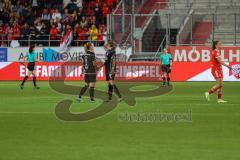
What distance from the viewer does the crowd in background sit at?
46625 mm

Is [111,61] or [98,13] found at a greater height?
[98,13]

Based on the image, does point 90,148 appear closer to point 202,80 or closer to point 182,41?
point 202,80

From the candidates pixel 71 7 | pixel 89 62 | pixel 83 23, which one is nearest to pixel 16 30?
pixel 71 7

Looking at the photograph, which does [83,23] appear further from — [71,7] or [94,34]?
[71,7]

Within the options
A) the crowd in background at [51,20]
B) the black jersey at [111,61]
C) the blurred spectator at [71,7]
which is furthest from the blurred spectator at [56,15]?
the black jersey at [111,61]

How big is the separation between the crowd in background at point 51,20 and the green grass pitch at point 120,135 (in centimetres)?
2442

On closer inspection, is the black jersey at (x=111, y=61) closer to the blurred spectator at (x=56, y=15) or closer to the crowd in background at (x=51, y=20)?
the crowd in background at (x=51, y=20)

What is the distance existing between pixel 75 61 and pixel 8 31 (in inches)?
332

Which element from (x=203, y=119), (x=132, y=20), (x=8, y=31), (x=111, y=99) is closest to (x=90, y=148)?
(x=203, y=119)

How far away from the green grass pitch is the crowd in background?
2442 cm

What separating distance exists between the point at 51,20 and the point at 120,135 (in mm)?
34635

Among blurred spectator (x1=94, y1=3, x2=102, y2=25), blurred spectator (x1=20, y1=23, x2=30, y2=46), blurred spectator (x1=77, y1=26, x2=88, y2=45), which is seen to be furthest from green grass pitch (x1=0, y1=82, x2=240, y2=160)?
blurred spectator (x1=94, y1=3, x2=102, y2=25)

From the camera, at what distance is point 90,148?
1280cm

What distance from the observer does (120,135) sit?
579 inches
